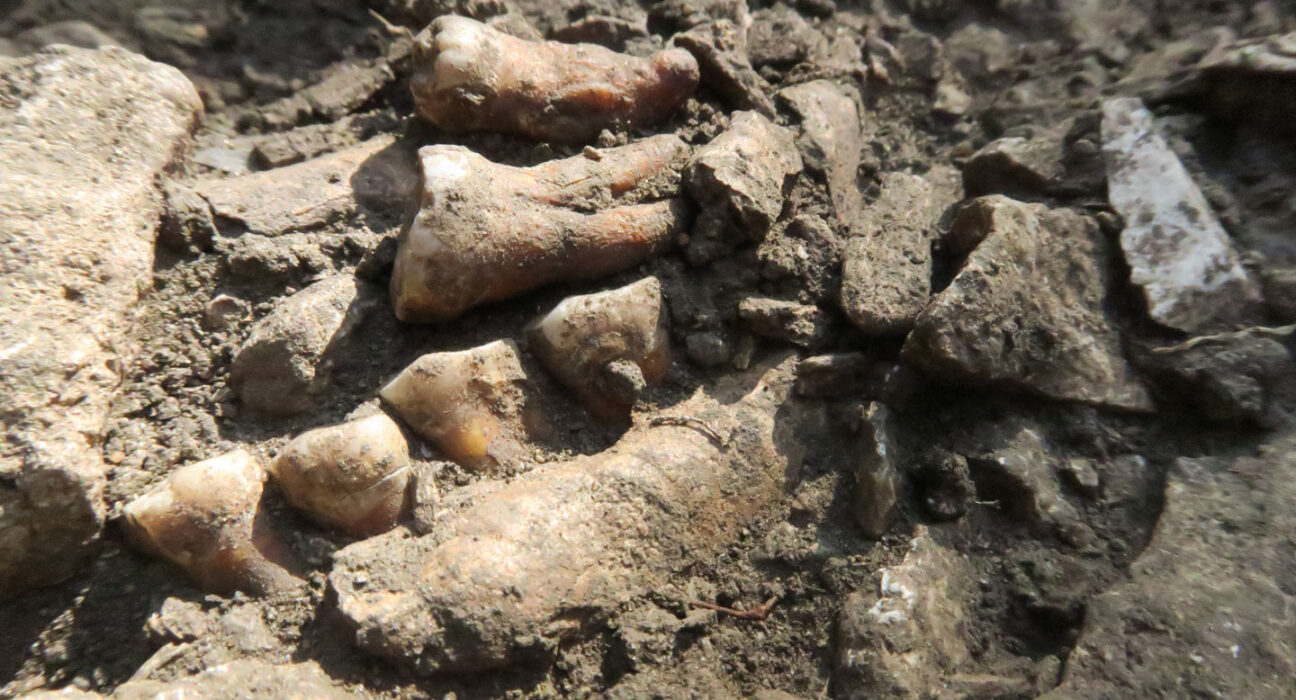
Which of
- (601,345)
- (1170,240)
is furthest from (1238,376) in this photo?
(601,345)

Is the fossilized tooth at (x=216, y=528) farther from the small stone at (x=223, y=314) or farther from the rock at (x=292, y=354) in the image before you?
the small stone at (x=223, y=314)

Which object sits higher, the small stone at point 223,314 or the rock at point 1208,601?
the rock at point 1208,601

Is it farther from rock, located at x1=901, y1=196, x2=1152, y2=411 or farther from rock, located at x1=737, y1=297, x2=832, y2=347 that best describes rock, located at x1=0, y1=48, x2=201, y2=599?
rock, located at x1=901, y1=196, x2=1152, y2=411

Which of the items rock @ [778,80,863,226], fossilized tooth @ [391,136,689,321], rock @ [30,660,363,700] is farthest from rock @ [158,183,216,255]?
rock @ [778,80,863,226]

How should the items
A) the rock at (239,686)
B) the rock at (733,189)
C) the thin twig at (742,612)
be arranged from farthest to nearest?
the rock at (733,189), the thin twig at (742,612), the rock at (239,686)

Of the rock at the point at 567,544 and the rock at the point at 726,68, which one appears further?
the rock at the point at 726,68

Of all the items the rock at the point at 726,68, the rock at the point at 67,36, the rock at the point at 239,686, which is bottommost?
the rock at the point at 239,686

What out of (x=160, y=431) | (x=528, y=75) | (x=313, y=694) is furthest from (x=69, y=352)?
(x=528, y=75)

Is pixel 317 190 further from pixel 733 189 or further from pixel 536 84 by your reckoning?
pixel 733 189

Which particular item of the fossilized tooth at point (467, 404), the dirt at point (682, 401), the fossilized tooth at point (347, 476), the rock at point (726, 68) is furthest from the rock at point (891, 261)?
the fossilized tooth at point (347, 476)
